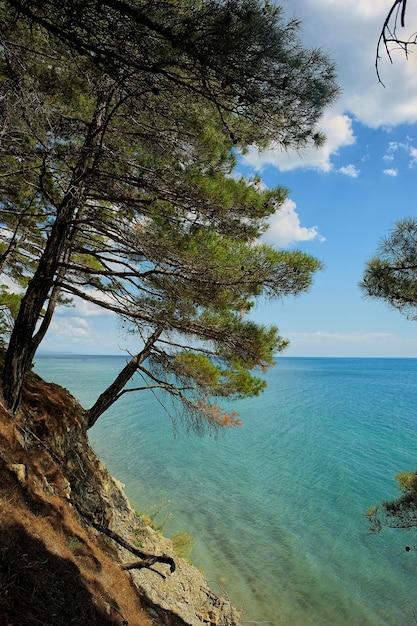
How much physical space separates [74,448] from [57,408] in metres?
0.72

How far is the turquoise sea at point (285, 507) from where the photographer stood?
838 centimetres

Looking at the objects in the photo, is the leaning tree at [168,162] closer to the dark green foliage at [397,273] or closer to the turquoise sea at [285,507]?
the dark green foliage at [397,273]

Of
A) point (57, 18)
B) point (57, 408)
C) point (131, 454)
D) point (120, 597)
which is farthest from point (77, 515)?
point (131, 454)

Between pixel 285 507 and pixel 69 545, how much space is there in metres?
11.2

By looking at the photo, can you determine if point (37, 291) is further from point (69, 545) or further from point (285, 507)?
point (285, 507)

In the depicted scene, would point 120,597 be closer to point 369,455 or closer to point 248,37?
point 248,37

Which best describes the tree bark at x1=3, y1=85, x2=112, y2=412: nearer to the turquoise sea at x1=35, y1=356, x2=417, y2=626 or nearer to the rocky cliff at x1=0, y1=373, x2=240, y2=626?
the rocky cliff at x1=0, y1=373, x2=240, y2=626

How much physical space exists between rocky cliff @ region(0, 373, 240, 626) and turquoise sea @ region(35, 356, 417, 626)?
2.03 meters

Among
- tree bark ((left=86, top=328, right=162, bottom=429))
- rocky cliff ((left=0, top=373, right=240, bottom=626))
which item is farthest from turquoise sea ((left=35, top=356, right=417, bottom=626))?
tree bark ((left=86, top=328, right=162, bottom=429))

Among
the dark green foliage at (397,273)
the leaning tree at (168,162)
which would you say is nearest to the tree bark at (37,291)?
the leaning tree at (168,162)

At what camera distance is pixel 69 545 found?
4.00 metres

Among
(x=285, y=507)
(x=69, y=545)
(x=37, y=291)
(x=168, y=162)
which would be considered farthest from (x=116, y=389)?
(x=285, y=507)

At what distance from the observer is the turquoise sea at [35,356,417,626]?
8375mm

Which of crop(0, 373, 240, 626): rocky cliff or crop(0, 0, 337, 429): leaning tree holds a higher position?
crop(0, 0, 337, 429): leaning tree
